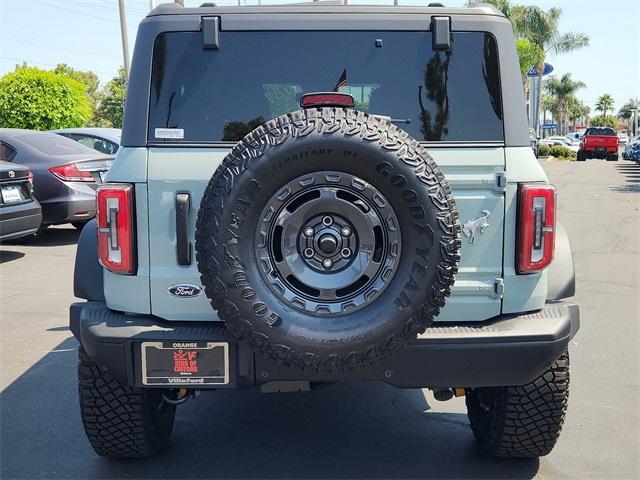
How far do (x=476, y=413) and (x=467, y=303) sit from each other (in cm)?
91

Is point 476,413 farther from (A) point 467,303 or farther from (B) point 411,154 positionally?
(B) point 411,154

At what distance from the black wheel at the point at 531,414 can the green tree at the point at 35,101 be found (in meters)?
22.8

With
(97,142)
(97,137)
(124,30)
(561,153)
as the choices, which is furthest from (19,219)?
(561,153)

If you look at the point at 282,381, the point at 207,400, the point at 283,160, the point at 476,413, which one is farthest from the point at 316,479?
the point at 283,160

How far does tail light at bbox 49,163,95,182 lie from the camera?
10.3m

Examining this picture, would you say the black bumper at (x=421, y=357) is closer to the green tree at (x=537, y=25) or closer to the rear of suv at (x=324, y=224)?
the rear of suv at (x=324, y=224)

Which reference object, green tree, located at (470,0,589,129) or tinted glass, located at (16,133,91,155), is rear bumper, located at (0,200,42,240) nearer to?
tinted glass, located at (16,133,91,155)

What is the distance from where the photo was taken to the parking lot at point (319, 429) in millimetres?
3602

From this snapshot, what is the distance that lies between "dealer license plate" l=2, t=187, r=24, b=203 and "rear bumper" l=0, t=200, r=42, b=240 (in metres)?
0.07

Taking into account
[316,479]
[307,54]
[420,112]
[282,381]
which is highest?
[307,54]

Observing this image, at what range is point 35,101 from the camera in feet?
76.9

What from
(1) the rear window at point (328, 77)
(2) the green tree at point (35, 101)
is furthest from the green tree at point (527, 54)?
(1) the rear window at point (328, 77)

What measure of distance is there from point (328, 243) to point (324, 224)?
8cm

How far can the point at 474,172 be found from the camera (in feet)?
10.4
